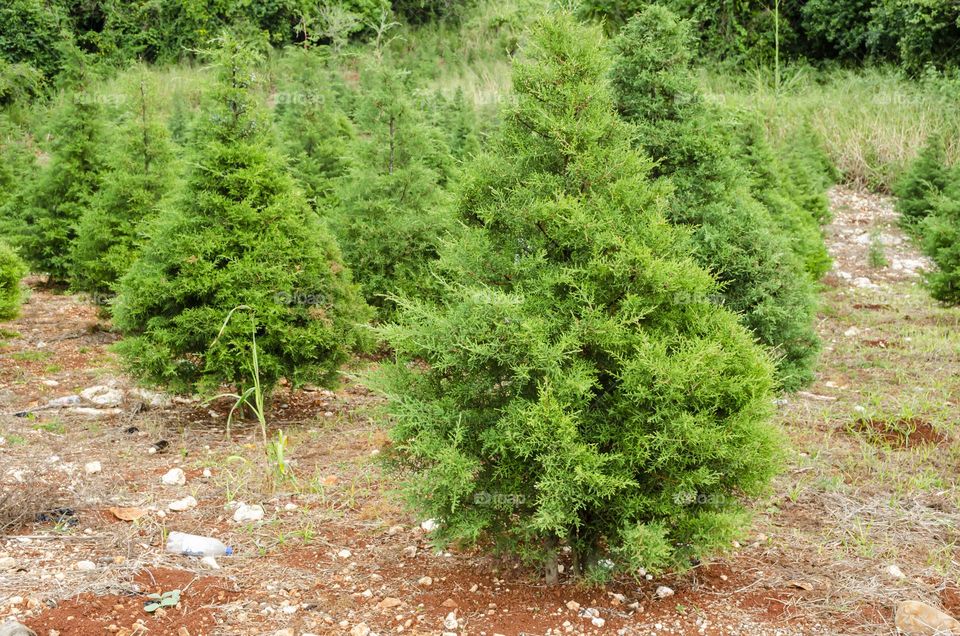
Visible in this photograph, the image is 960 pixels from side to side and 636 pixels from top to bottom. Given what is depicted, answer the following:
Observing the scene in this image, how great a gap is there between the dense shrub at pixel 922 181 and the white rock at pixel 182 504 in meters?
15.2

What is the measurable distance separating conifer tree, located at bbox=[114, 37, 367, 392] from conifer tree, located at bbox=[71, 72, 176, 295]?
102 inches

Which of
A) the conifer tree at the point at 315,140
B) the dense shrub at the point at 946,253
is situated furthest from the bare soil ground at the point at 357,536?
the conifer tree at the point at 315,140

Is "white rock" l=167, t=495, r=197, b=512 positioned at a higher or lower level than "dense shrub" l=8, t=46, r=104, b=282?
lower

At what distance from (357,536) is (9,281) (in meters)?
5.56

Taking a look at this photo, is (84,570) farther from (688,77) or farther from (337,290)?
(688,77)

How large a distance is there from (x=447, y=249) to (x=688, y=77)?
3100mm

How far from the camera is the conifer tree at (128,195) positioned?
9070 mm

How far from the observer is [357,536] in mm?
4645

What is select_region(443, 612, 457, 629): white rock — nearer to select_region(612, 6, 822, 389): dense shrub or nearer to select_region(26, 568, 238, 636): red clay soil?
select_region(26, 568, 238, 636): red clay soil

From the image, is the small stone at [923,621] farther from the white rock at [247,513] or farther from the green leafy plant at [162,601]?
the white rock at [247,513]

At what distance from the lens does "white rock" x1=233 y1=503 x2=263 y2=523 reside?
479 cm

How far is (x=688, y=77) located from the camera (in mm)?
6250

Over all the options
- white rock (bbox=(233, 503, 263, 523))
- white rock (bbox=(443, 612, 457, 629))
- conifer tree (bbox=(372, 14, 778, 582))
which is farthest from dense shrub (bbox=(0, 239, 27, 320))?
white rock (bbox=(443, 612, 457, 629))

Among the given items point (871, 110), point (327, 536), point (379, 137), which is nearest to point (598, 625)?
point (327, 536)
